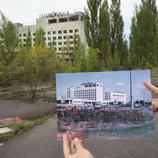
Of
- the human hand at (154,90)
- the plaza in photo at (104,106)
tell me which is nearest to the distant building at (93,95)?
the plaza in photo at (104,106)

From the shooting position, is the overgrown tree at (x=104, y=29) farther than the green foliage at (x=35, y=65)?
Yes

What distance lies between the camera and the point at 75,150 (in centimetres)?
226

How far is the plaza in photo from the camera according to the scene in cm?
269

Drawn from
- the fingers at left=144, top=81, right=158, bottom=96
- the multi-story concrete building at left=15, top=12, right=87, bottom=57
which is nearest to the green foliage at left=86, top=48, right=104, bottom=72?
the fingers at left=144, top=81, right=158, bottom=96

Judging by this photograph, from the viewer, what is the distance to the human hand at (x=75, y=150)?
213 cm

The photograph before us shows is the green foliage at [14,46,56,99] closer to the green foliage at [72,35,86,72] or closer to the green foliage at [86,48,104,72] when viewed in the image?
the green foliage at [72,35,86,72]

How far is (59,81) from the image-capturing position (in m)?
2.74

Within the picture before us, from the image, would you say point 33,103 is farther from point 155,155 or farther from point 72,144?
point 72,144

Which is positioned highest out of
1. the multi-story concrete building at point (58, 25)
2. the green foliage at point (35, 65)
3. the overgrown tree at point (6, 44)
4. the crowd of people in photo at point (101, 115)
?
the multi-story concrete building at point (58, 25)

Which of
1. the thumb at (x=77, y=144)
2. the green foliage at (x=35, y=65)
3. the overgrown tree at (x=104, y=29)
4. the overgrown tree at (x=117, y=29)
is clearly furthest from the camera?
the overgrown tree at (x=117, y=29)

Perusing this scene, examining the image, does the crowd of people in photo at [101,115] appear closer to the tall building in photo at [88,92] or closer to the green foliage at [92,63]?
the tall building in photo at [88,92]

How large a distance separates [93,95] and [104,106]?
11 cm

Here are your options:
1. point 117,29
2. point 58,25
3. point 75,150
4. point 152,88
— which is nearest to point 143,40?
point 117,29

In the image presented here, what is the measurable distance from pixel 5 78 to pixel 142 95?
20.7 m
